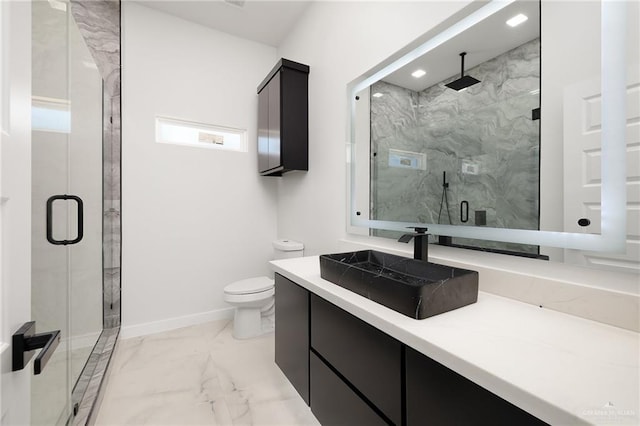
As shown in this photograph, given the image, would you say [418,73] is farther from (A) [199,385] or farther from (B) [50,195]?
(A) [199,385]

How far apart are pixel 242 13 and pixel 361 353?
2.96m

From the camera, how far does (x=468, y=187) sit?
1.22 metres

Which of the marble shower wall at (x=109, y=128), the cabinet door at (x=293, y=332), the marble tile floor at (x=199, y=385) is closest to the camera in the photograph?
the cabinet door at (x=293, y=332)

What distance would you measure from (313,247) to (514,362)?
5.96ft

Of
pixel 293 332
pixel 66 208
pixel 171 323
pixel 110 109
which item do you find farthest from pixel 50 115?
pixel 171 323

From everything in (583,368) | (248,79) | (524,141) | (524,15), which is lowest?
(583,368)

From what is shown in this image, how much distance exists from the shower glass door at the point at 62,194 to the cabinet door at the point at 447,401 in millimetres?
1075

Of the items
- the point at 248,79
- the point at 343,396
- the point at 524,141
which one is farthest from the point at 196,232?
the point at 524,141

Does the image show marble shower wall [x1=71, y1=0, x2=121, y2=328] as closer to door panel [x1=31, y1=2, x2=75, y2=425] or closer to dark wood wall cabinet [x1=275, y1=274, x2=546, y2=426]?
door panel [x1=31, y1=2, x2=75, y2=425]

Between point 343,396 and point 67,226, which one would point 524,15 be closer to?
point 343,396

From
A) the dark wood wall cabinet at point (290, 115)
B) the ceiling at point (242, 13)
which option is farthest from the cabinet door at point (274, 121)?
the ceiling at point (242, 13)

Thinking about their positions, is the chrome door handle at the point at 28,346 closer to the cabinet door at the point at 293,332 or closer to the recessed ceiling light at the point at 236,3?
the cabinet door at the point at 293,332

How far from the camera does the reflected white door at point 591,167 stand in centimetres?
79

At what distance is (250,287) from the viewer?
237 cm
